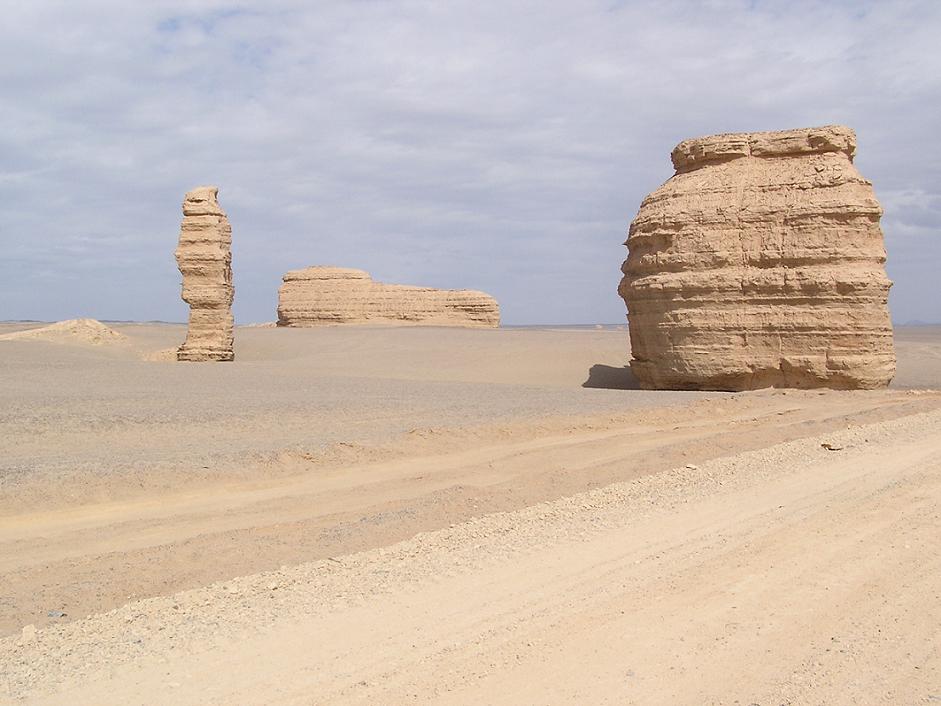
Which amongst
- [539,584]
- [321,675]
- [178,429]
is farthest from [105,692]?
[178,429]

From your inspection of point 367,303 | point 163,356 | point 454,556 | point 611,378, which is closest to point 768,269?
point 611,378

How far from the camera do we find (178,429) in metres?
10.8

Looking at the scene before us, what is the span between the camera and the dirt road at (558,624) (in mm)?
3744

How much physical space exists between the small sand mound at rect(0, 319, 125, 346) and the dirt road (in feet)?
95.6

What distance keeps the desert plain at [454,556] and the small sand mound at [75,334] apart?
2029 centimetres

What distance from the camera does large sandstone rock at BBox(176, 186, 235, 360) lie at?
Answer: 2541 centimetres

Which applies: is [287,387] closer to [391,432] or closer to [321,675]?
[391,432]

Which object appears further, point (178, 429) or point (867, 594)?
point (178, 429)

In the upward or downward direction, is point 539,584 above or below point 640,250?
below

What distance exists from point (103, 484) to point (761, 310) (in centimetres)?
1396

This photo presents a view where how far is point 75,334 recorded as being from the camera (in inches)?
1300

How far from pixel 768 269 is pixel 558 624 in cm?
1506

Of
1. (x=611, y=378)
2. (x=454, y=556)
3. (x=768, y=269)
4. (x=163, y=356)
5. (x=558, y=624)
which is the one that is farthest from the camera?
(x=163, y=356)

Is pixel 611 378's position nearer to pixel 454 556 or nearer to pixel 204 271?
pixel 204 271
